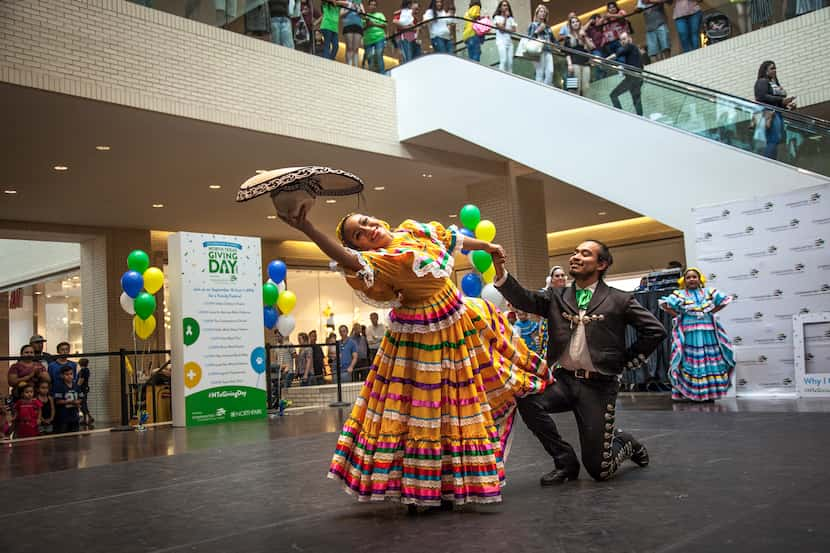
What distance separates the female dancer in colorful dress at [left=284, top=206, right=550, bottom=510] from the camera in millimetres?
3539

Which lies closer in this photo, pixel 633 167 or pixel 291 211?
pixel 291 211

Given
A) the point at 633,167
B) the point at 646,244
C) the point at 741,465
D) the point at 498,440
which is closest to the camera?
the point at 498,440

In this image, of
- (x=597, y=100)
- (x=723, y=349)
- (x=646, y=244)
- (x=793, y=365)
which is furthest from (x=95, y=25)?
(x=646, y=244)

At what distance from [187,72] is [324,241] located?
8.62 meters

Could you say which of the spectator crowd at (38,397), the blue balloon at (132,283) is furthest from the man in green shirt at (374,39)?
the spectator crowd at (38,397)

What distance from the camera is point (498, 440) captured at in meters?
3.71

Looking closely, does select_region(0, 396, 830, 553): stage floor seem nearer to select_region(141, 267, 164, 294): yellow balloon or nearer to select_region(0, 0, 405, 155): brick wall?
select_region(141, 267, 164, 294): yellow balloon

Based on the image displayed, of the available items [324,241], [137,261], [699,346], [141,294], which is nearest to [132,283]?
[141,294]

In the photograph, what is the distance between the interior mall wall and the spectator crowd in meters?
11.0

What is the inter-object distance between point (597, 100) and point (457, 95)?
2.51 metres

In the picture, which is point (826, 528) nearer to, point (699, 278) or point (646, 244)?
point (699, 278)

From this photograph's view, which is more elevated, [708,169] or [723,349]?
[708,169]

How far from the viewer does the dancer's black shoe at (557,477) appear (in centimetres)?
421

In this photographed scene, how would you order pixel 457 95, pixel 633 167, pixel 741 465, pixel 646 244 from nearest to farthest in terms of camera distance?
pixel 741 465, pixel 633 167, pixel 457 95, pixel 646 244
